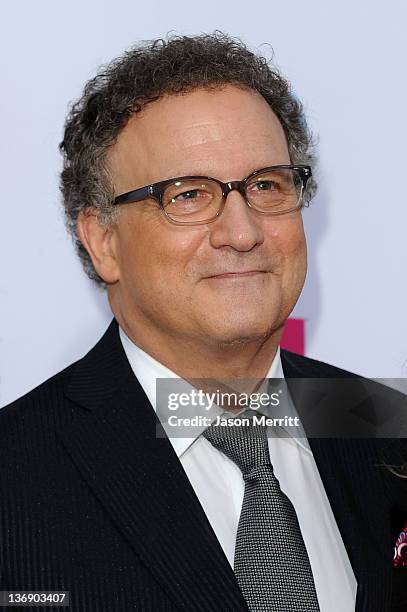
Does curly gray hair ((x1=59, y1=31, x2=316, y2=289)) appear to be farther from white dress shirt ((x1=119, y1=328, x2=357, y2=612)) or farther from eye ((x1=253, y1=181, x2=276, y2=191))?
white dress shirt ((x1=119, y1=328, x2=357, y2=612))

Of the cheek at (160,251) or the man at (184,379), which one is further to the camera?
the cheek at (160,251)

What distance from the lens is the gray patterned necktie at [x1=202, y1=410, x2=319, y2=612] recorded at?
1771mm

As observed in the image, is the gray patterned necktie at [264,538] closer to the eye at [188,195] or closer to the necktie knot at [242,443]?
the necktie knot at [242,443]

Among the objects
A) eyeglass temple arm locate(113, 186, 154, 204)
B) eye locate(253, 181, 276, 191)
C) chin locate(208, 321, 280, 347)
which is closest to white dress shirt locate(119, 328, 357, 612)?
chin locate(208, 321, 280, 347)

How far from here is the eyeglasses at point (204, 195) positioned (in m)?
1.96

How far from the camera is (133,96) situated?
2072 millimetres

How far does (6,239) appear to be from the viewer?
218 cm

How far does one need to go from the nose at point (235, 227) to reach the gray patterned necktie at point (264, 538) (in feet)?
1.20

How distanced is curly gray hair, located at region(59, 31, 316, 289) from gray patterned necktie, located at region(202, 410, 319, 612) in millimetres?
540

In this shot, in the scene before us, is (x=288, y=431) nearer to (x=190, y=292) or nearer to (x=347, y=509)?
(x=347, y=509)

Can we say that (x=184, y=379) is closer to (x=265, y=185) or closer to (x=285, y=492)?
(x=285, y=492)

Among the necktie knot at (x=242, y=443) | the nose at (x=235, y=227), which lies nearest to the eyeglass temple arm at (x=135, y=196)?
the nose at (x=235, y=227)

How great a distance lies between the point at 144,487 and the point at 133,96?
82 cm

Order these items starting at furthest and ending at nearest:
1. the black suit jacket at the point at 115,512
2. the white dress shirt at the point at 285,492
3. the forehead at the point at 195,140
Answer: the forehead at the point at 195,140, the white dress shirt at the point at 285,492, the black suit jacket at the point at 115,512
